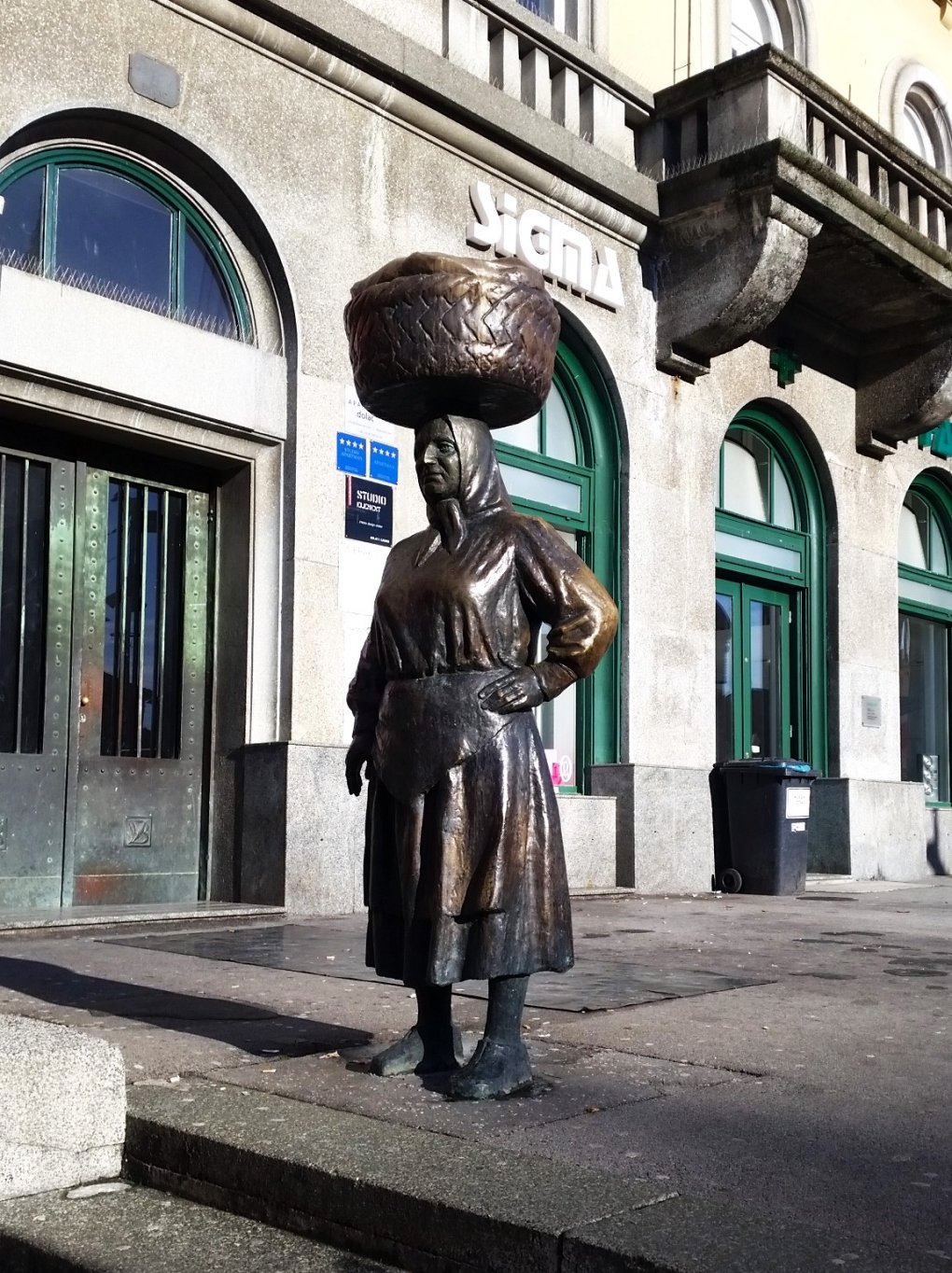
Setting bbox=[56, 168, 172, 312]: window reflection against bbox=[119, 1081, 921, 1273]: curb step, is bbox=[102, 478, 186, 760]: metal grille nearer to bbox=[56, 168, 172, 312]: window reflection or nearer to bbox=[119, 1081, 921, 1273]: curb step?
bbox=[56, 168, 172, 312]: window reflection

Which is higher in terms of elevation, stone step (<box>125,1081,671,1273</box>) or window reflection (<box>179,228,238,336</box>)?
window reflection (<box>179,228,238,336</box>)

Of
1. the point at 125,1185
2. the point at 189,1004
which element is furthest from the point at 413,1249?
the point at 189,1004

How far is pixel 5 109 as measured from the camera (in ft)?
27.3

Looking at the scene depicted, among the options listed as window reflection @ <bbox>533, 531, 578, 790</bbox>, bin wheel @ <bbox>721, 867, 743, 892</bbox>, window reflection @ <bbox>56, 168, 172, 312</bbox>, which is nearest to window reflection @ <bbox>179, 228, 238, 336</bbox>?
window reflection @ <bbox>56, 168, 172, 312</bbox>

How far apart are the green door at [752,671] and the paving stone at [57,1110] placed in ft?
36.0

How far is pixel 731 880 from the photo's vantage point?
42.1ft

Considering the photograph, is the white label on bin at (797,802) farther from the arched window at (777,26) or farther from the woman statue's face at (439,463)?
the woman statue's face at (439,463)

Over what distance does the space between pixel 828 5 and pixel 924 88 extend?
8.19 ft

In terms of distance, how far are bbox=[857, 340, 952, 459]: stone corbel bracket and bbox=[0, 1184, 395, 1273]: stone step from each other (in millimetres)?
13926

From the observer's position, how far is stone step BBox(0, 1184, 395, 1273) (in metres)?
3.02

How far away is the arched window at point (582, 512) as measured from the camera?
41.3ft

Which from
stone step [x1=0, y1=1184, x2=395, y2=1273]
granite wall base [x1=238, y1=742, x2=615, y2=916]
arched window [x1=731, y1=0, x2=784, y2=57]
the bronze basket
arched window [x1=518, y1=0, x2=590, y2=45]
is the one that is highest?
arched window [x1=731, y1=0, x2=784, y2=57]

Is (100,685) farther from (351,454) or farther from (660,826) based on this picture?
(660,826)

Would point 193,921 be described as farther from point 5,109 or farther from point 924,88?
point 924,88
